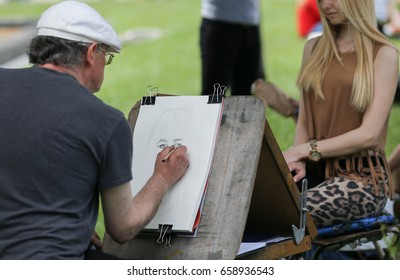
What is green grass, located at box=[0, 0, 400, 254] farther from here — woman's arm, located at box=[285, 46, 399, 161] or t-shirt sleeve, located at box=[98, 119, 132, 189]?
t-shirt sleeve, located at box=[98, 119, 132, 189]

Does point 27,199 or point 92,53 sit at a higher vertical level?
point 92,53

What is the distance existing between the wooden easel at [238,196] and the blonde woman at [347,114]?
0.35 m

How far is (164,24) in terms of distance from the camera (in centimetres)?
1439

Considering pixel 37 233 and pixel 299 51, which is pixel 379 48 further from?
pixel 299 51

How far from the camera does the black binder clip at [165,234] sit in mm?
2811

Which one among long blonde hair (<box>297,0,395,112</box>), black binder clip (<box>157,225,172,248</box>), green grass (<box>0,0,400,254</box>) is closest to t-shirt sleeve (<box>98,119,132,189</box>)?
black binder clip (<box>157,225,172,248</box>)

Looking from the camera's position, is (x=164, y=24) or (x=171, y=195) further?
(x=164, y=24)

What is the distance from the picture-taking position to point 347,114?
11.2ft

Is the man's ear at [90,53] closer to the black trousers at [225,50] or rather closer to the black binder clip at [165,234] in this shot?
the black binder clip at [165,234]

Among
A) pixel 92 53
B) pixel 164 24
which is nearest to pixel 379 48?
pixel 92 53

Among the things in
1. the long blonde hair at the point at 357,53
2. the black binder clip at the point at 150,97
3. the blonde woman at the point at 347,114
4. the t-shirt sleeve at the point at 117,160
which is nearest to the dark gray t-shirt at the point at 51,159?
the t-shirt sleeve at the point at 117,160

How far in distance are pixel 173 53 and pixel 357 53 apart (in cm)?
841
